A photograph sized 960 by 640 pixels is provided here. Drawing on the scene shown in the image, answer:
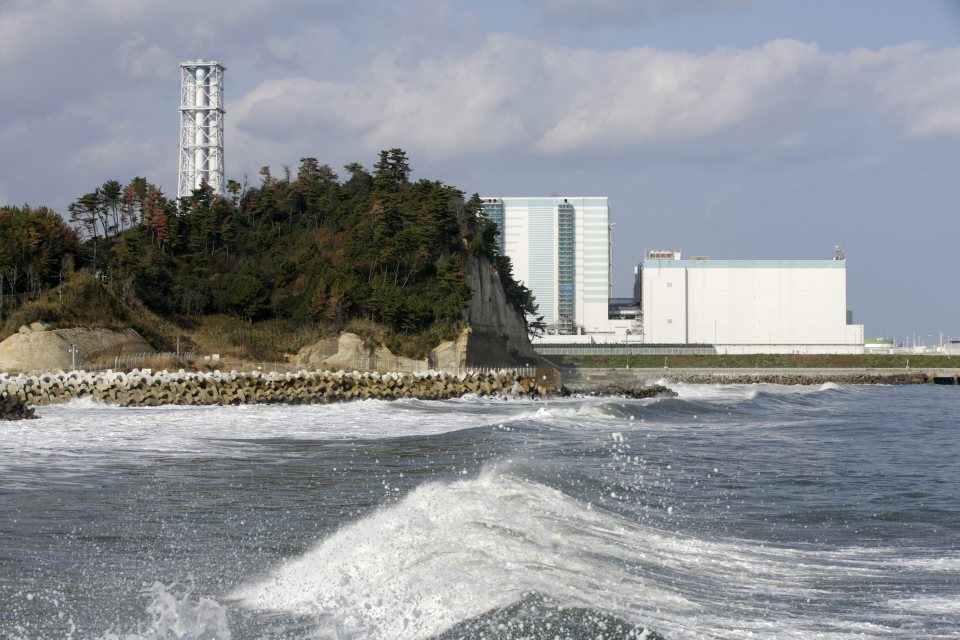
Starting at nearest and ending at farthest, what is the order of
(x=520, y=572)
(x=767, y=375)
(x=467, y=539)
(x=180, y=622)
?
1. (x=180, y=622)
2. (x=520, y=572)
3. (x=467, y=539)
4. (x=767, y=375)

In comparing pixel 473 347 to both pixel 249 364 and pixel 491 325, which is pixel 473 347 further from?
pixel 249 364

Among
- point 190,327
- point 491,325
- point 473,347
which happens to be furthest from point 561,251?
point 190,327

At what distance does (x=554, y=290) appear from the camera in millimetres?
102062

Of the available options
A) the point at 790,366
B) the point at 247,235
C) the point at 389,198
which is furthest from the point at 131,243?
the point at 790,366

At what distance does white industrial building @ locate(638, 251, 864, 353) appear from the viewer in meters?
99.1

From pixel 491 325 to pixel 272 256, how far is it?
48.6 ft

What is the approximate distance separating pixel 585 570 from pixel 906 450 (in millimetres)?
16182

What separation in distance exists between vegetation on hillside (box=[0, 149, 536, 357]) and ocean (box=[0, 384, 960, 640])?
31705mm

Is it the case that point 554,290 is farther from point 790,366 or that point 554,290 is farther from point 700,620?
point 700,620

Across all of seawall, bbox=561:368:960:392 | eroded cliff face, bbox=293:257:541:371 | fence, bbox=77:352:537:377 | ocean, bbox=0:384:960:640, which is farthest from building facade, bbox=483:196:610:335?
ocean, bbox=0:384:960:640

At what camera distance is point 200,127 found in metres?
73.1

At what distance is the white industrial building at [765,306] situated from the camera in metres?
99.1

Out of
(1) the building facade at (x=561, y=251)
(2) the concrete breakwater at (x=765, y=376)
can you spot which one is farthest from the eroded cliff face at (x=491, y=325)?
(1) the building facade at (x=561, y=251)

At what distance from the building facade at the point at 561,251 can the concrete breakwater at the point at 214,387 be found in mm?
57462
